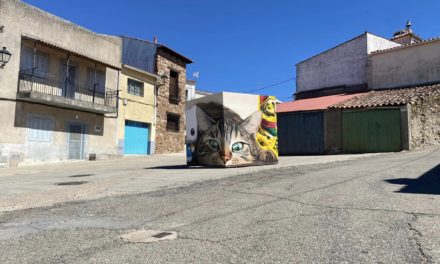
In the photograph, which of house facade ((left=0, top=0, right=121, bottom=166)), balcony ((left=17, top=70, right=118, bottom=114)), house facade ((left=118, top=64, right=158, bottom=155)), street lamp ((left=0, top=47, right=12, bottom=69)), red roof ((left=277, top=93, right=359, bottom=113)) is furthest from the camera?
house facade ((left=118, top=64, right=158, bottom=155))

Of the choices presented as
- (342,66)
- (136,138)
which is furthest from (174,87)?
(342,66)

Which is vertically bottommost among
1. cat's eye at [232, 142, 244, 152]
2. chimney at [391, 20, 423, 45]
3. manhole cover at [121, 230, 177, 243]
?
manhole cover at [121, 230, 177, 243]

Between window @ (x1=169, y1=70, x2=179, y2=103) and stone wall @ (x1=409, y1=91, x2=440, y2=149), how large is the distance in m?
15.3

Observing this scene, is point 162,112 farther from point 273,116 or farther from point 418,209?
point 418,209

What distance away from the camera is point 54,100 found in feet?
56.3

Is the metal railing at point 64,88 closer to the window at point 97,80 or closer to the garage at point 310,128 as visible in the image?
the window at point 97,80

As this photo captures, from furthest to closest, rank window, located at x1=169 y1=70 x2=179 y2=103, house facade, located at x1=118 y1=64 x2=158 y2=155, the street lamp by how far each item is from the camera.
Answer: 1. window, located at x1=169 y1=70 x2=179 y2=103
2. house facade, located at x1=118 y1=64 x2=158 y2=155
3. the street lamp

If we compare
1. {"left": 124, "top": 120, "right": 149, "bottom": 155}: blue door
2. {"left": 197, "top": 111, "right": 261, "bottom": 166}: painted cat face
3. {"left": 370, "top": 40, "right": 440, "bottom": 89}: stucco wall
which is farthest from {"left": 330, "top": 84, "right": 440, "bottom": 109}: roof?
{"left": 124, "top": 120, "right": 149, "bottom": 155}: blue door

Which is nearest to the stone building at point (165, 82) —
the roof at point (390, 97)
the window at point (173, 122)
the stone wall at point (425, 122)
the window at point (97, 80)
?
the window at point (173, 122)

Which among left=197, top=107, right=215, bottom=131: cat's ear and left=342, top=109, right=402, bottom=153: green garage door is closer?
left=197, top=107, right=215, bottom=131: cat's ear

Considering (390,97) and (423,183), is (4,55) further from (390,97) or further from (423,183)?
(390,97)

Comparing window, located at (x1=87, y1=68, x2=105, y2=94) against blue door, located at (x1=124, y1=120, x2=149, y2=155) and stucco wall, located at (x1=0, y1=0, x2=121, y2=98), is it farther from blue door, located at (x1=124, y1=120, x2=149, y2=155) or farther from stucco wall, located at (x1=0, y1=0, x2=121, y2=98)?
blue door, located at (x1=124, y1=120, x2=149, y2=155)

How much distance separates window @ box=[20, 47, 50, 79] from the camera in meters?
16.7

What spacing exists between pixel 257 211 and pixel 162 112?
20806 mm
